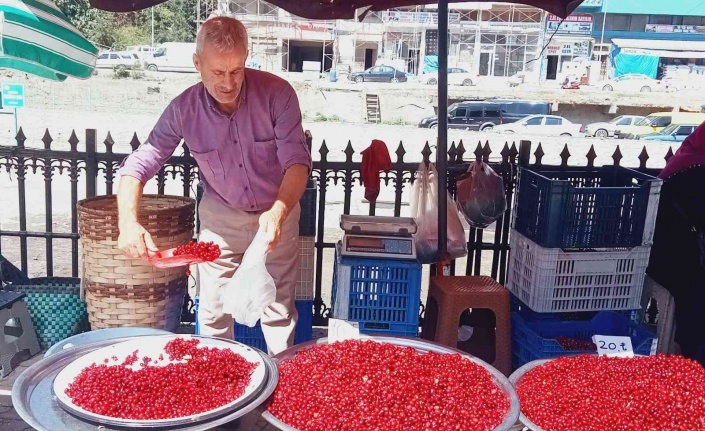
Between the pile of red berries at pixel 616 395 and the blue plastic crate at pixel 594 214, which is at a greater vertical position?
the blue plastic crate at pixel 594 214

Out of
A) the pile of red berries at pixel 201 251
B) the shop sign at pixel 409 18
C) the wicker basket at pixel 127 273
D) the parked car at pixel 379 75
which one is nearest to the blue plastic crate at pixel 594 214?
the pile of red berries at pixel 201 251

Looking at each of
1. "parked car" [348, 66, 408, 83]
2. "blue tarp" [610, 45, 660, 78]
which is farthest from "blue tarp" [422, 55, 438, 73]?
"blue tarp" [610, 45, 660, 78]

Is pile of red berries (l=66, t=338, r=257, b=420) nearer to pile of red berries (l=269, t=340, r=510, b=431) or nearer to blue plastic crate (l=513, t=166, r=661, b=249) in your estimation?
pile of red berries (l=269, t=340, r=510, b=431)

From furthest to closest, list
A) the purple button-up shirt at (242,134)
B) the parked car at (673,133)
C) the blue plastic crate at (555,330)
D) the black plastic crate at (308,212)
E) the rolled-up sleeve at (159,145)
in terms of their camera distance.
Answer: the parked car at (673,133)
the black plastic crate at (308,212)
the blue plastic crate at (555,330)
the purple button-up shirt at (242,134)
the rolled-up sleeve at (159,145)

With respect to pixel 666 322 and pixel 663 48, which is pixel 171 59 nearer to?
pixel 663 48

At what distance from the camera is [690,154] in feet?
11.4

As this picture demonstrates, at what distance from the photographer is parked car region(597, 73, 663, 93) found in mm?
37469

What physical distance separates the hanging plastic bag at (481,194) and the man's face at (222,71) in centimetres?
186

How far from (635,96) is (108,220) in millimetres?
35437

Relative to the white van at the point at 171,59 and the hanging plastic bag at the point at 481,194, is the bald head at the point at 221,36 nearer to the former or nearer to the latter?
the hanging plastic bag at the point at 481,194

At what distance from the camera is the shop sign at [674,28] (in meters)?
48.5

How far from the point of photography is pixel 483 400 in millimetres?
1994

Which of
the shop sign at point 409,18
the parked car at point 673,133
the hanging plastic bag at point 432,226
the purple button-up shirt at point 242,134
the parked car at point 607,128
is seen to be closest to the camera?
the purple button-up shirt at point 242,134

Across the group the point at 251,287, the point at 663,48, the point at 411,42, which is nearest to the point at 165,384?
the point at 251,287
